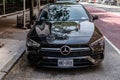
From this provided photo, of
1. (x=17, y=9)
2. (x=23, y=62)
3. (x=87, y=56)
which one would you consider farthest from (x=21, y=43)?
(x=17, y=9)

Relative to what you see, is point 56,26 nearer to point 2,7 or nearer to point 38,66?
point 38,66

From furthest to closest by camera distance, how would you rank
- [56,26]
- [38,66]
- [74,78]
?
[56,26] → [38,66] → [74,78]

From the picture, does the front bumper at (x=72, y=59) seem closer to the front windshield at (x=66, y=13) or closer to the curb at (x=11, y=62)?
the curb at (x=11, y=62)

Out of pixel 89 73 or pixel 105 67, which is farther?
pixel 105 67

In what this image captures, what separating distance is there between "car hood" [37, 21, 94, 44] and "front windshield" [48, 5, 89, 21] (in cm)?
54

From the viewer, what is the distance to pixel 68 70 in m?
7.42

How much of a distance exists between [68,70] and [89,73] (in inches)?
20.9

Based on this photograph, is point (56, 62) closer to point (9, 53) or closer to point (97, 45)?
point (97, 45)

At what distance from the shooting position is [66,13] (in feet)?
29.9

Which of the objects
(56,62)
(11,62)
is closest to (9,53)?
(11,62)

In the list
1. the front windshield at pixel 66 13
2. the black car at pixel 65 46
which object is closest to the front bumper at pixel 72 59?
the black car at pixel 65 46

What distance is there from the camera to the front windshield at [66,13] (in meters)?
8.89

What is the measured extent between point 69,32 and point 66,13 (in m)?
1.70

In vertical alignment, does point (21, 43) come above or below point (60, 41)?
below
